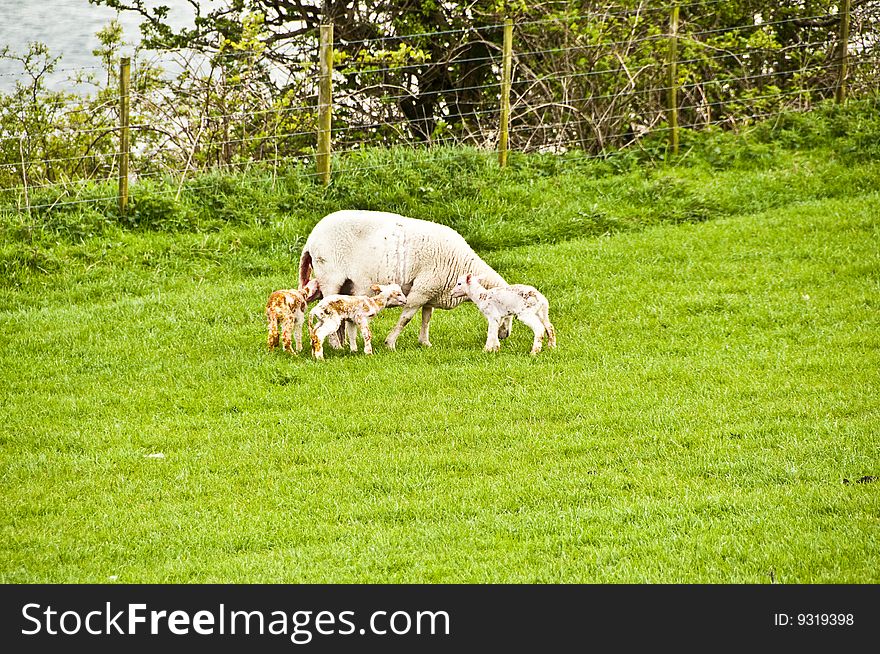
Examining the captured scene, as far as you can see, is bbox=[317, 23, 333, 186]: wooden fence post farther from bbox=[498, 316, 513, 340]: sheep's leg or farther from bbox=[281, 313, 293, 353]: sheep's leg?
bbox=[498, 316, 513, 340]: sheep's leg

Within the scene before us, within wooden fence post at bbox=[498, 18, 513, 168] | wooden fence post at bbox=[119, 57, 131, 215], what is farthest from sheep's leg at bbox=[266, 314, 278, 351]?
wooden fence post at bbox=[498, 18, 513, 168]

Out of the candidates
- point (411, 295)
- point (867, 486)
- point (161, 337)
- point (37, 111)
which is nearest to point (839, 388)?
point (867, 486)

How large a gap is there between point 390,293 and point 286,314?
1.08 m

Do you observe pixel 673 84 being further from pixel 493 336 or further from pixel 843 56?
pixel 493 336

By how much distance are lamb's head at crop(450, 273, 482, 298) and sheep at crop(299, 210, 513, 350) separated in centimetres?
14

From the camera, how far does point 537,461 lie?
7867 mm

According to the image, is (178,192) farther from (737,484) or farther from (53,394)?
(737,484)

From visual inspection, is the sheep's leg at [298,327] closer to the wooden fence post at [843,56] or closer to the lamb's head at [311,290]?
the lamb's head at [311,290]

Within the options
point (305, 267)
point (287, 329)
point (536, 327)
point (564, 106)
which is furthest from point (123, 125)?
point (564, 106)

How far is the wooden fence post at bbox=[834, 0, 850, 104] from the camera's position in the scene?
61.1ft

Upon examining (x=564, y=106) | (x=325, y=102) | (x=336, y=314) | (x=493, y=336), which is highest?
(x=564, y=106)

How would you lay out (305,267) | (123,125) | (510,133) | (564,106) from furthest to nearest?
1. (510,133)
2. (564,106)
3. (123,125)
4. (305,267)

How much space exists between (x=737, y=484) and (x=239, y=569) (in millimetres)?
3349

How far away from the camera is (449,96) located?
812 inches
